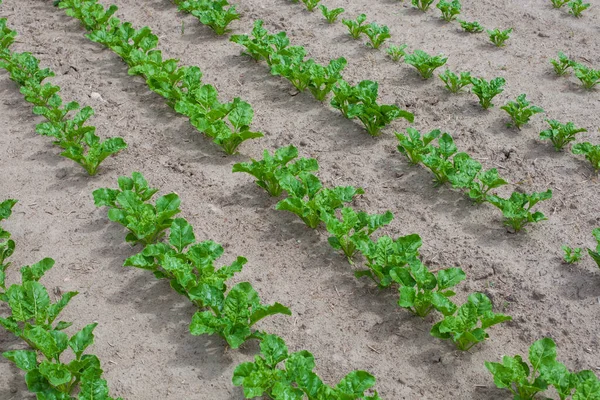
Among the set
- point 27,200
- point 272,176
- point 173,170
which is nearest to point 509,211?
point 272,176

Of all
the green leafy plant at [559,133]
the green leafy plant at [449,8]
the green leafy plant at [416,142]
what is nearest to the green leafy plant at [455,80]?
the green leafy plant at [559,133]

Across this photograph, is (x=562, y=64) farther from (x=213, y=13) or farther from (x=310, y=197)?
(x=213, y=13)

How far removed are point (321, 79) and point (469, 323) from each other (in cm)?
313

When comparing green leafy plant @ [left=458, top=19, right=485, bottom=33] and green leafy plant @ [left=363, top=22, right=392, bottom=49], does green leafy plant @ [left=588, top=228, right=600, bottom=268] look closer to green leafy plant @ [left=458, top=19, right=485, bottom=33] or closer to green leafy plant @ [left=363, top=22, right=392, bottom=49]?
green leafy plant @ [left=363, top=22, right=392, bottom=49]

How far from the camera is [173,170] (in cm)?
585

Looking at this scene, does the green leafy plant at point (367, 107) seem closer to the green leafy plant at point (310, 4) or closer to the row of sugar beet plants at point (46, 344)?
the green leafy plant at point (310, 4)

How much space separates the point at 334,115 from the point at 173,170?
1.66 meters

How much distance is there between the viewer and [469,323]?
4184 mm

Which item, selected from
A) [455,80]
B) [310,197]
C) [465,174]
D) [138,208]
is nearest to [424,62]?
[455,80]

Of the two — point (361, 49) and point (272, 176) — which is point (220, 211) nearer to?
point (272, 176)

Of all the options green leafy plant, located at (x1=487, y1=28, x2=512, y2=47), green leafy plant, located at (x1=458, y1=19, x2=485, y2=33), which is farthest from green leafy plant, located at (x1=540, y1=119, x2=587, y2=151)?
green leafy plant, located at (x1=458, y1=19, x2=485, y2=33)

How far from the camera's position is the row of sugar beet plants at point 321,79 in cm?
614

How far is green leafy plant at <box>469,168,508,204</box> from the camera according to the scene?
5.25 m

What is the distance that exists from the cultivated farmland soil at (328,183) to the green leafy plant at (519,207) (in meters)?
0.10
